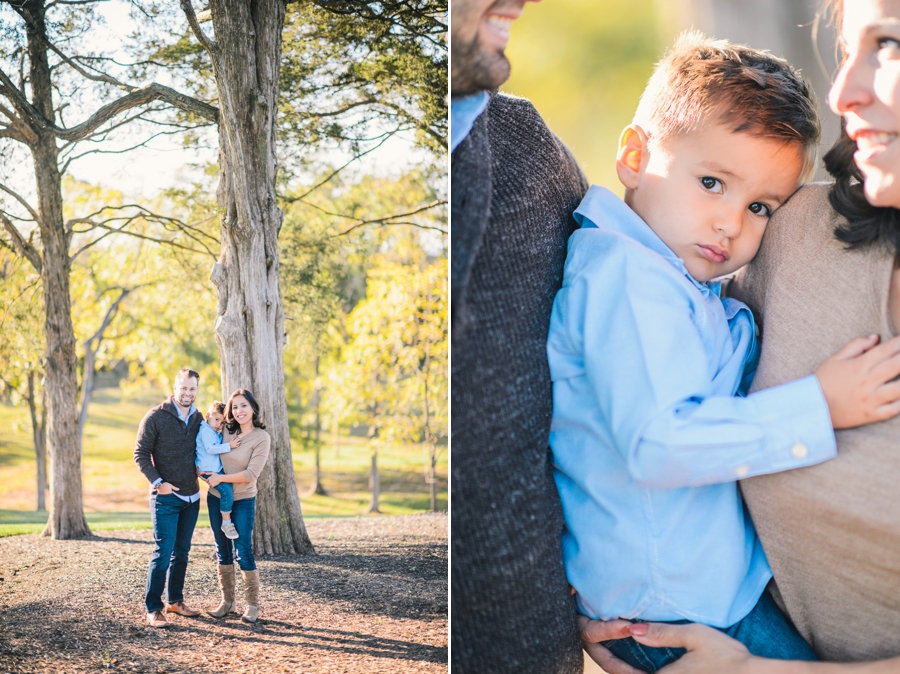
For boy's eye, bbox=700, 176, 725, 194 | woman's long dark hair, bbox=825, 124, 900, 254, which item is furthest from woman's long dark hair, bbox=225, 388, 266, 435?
woman's long dark hair, bbox=825, 124, 900, 254

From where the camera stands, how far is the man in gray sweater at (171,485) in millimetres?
1335

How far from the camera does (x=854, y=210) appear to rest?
115 centimetres

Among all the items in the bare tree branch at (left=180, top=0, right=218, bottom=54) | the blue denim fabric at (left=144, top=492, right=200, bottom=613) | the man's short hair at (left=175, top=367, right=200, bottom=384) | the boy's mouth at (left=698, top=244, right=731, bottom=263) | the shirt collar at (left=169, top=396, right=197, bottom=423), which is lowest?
the blue denim fabric at (left=144, top=492, right=200, bottom=613)

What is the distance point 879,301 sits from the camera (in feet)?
3.58

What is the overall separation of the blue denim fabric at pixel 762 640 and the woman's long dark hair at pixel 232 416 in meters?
0.84

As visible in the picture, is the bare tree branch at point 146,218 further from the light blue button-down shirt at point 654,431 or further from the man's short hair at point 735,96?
the man's short hair at point 735,96

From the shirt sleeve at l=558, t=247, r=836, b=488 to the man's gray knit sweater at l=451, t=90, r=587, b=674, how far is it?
0.12m

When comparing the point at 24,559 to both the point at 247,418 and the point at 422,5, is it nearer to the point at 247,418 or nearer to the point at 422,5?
the point at 247,418

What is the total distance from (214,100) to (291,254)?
35 centimetres

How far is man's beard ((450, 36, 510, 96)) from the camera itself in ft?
3.51

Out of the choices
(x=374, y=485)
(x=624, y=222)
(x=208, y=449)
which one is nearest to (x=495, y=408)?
(x=624, y=222)

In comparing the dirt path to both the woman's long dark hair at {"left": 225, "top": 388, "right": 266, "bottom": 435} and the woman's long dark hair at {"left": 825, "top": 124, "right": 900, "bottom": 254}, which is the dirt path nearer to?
the woman's long dark hair at {"left": 225, "top": 388, "right": 266, "bottom": 435}

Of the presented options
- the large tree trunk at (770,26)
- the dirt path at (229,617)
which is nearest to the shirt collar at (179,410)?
the dirt path at (229,617)

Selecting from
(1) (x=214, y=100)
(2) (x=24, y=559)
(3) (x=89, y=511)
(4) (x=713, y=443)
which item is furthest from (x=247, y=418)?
(4) (x=713, y=443)
